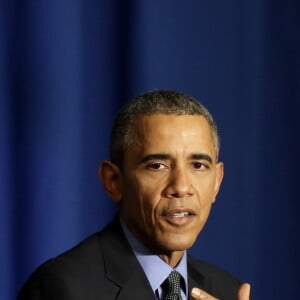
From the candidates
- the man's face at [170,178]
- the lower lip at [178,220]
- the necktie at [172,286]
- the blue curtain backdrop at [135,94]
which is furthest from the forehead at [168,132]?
the blue curtain backdrop at [135,94]

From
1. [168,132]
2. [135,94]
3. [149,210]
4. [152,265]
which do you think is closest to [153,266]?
[152,265]

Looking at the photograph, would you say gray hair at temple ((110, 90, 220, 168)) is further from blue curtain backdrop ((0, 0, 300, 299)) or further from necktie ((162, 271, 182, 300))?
blue curtain backdrop ((0, 0, 300, 299))

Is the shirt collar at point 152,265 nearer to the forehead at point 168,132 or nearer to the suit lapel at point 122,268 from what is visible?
the suit lapel at point 122,268

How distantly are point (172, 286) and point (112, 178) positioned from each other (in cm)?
21

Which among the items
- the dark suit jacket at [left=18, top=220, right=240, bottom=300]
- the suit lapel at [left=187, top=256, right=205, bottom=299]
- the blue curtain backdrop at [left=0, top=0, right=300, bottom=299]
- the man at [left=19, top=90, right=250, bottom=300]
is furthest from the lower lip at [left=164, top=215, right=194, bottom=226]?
the blue curtain backdrop at [left=0, top=0, right=300, bottom=299]

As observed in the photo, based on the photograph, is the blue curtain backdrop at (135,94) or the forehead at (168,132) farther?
the blue curtain backdrop at (135,94)

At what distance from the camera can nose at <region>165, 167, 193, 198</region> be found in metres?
1.21

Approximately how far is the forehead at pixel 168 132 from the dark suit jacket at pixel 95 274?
17 cm

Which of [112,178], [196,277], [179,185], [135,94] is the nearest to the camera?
[179,185]

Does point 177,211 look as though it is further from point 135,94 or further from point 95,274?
point 135,94

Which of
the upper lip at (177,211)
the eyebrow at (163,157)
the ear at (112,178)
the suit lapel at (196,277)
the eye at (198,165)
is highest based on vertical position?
the eyebrow at (163,157)

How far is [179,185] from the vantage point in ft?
3.98

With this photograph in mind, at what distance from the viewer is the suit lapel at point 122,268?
49.2 inches

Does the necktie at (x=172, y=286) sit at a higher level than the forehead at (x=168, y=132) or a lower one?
lower
